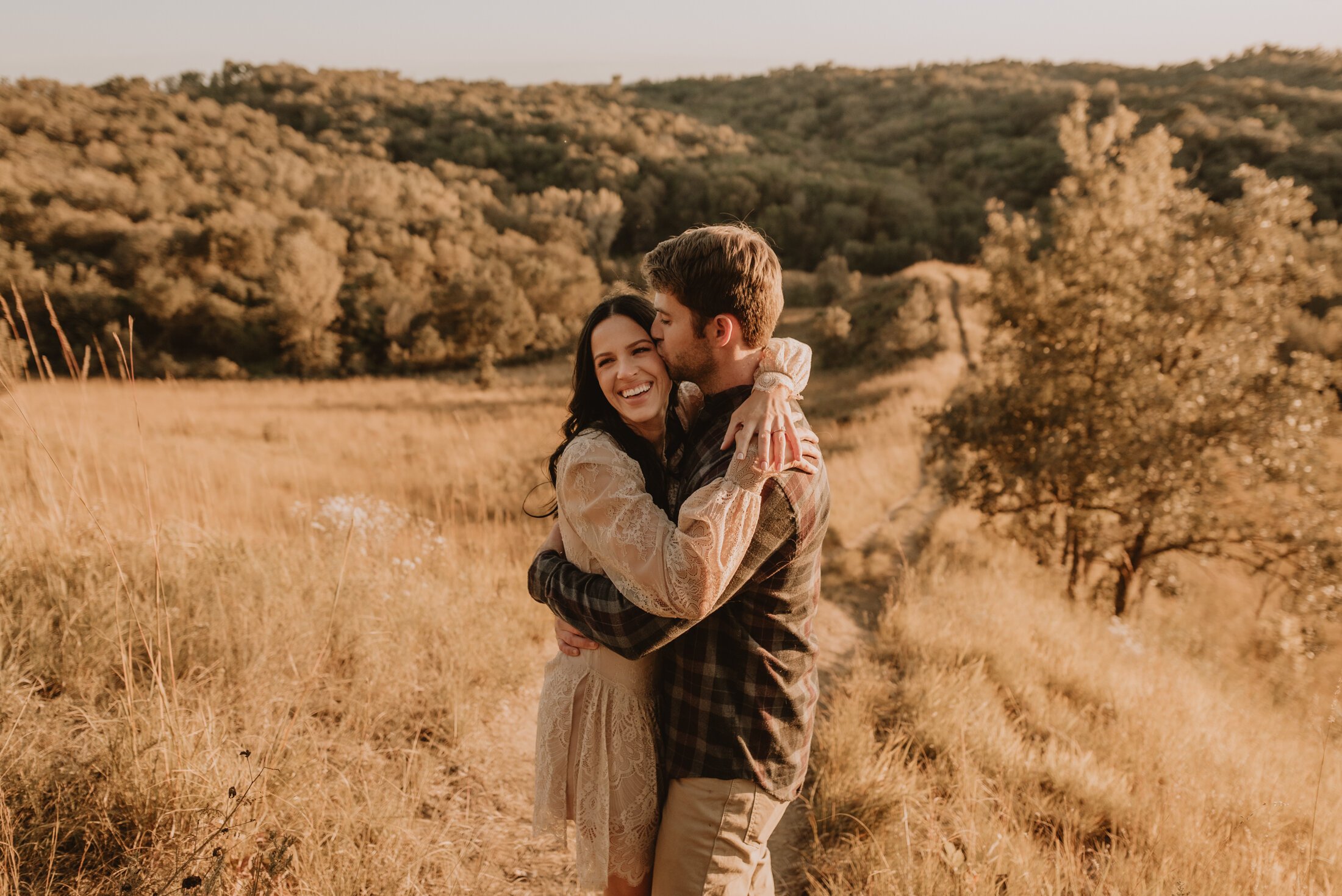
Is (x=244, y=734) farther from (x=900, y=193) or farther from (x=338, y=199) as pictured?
(x=900, y=193)

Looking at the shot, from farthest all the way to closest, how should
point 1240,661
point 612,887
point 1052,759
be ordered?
1. point 1240,661
2. point 1052,759
3. point 612,887

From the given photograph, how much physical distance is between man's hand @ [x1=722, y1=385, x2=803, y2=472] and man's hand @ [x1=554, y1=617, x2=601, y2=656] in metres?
0.73

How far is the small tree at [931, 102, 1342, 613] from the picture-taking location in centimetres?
787

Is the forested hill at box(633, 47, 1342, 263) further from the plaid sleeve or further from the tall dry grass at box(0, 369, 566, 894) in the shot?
the plaid sleeve

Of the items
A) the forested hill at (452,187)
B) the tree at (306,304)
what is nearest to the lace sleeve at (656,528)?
the forested hill at (452,187)

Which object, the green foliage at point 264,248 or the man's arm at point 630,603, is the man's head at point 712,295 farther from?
the green foliage at point 264,248

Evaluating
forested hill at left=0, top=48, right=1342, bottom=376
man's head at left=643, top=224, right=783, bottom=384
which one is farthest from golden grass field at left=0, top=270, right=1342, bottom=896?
man's head at left=643, top=224, right=783, bottom=384

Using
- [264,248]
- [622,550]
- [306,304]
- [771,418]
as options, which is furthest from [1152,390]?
[264,248]

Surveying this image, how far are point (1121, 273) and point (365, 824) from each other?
406 inches

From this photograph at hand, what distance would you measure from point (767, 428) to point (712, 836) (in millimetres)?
1136

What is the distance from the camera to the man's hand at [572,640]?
195 centimetres

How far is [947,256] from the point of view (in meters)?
47.0

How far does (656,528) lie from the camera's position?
163cm

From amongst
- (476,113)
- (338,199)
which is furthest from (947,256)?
(476,113)
